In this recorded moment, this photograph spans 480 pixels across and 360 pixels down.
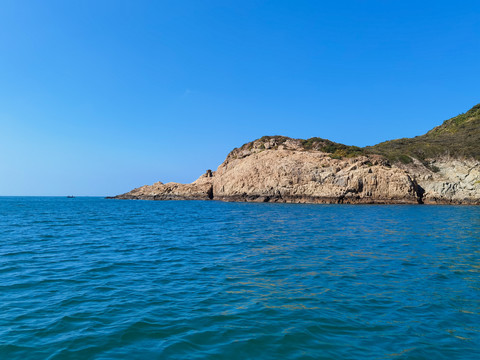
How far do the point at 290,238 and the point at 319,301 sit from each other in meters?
12.0

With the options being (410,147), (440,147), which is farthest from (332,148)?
(440,147)

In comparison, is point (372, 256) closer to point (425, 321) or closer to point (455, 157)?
point (425, 321)

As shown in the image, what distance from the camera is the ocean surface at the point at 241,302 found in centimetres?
632

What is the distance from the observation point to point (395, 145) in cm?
10606

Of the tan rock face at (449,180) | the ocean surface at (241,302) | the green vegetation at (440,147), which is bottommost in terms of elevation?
the ocean surface at (241,302)

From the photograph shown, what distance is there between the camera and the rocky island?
74875 mm

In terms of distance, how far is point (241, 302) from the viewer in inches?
351

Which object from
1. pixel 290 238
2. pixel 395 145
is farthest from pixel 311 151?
pixel 290 238

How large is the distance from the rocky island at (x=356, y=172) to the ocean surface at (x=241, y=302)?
62.5 meters

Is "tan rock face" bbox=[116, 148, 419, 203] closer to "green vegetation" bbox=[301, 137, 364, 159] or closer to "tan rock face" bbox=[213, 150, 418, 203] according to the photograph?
"tan rock face" bbox=[213, 150, 418, 203]

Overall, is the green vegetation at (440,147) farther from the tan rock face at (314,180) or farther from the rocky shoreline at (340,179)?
the tan rock face at (314,180)

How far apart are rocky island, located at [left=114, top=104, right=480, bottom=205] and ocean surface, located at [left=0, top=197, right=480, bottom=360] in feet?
205

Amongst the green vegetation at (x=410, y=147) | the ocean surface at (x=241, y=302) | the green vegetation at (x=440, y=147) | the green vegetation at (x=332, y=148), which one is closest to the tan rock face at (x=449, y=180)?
the green vegetation at (x=410, y=147)

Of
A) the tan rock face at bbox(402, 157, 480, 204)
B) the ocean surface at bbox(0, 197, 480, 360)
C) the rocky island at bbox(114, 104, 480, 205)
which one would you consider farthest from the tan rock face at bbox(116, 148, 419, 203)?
the ocean surface at bbox(0, 197, 480, 360)
